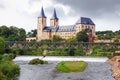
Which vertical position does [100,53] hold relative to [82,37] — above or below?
below

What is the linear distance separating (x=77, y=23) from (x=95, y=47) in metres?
61.8

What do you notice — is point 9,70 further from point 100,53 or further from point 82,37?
point 82,37

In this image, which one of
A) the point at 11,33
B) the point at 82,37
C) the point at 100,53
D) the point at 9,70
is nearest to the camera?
the point at 9,70

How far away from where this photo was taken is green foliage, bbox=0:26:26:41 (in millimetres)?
160863

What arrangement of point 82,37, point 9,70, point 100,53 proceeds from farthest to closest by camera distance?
point 82,37 → point 100,53 → point 9,70

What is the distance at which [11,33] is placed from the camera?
557ft

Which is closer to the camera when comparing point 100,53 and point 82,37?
point 100,53

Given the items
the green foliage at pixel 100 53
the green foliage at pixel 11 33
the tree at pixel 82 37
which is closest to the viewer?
the green foliage at pixel 100 53

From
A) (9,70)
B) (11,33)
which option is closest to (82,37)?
(11,33)

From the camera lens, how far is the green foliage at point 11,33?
16086cm

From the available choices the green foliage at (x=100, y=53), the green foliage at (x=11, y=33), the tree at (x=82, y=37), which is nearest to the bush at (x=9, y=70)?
the green foliage at (x=100, y=53)

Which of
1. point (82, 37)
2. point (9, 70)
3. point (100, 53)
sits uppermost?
point (82, 37)

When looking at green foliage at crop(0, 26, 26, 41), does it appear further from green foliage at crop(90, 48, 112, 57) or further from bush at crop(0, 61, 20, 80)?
bush at crop(0, 61, 20, 80)

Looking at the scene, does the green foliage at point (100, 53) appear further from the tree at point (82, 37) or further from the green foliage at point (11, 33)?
the green foliage at point (11, 33)
